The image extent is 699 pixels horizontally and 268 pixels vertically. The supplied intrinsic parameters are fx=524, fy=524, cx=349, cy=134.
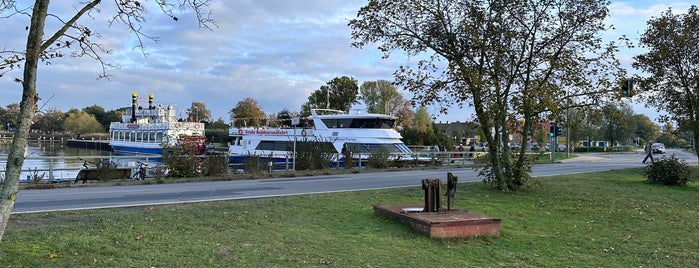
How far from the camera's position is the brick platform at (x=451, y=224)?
7446 mm

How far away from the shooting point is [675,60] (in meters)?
19.5

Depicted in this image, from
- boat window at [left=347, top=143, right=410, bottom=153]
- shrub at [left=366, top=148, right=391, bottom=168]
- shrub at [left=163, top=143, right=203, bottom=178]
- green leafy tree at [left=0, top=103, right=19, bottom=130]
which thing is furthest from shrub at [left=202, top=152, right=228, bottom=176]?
boat window at [left=347, top=143, right=410, bottom=153]

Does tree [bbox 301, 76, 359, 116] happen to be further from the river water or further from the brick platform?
the brick platform

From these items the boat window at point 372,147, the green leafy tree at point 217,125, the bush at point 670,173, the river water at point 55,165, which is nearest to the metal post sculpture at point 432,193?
the river water at point 55,165

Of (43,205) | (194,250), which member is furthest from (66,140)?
(194,250)

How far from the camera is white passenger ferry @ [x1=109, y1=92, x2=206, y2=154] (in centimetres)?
5341

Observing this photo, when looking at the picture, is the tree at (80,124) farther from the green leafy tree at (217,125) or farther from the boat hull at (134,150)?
the boat hull at (134,150)

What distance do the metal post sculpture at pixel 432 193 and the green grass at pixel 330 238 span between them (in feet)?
2.25

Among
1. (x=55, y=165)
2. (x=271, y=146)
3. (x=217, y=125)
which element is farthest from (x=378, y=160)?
→ (x=217, y=125)

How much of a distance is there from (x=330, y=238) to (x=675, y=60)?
1785cm

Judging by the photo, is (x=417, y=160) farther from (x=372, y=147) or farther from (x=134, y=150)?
(x=134, y=150)

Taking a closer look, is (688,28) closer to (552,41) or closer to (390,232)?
(552,41)

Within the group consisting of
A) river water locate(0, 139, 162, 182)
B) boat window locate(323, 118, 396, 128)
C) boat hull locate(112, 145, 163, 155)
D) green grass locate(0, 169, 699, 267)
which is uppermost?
boat window locate(323, 118, 396, 128)

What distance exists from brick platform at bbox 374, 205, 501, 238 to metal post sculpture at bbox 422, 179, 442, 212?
0.77ft
